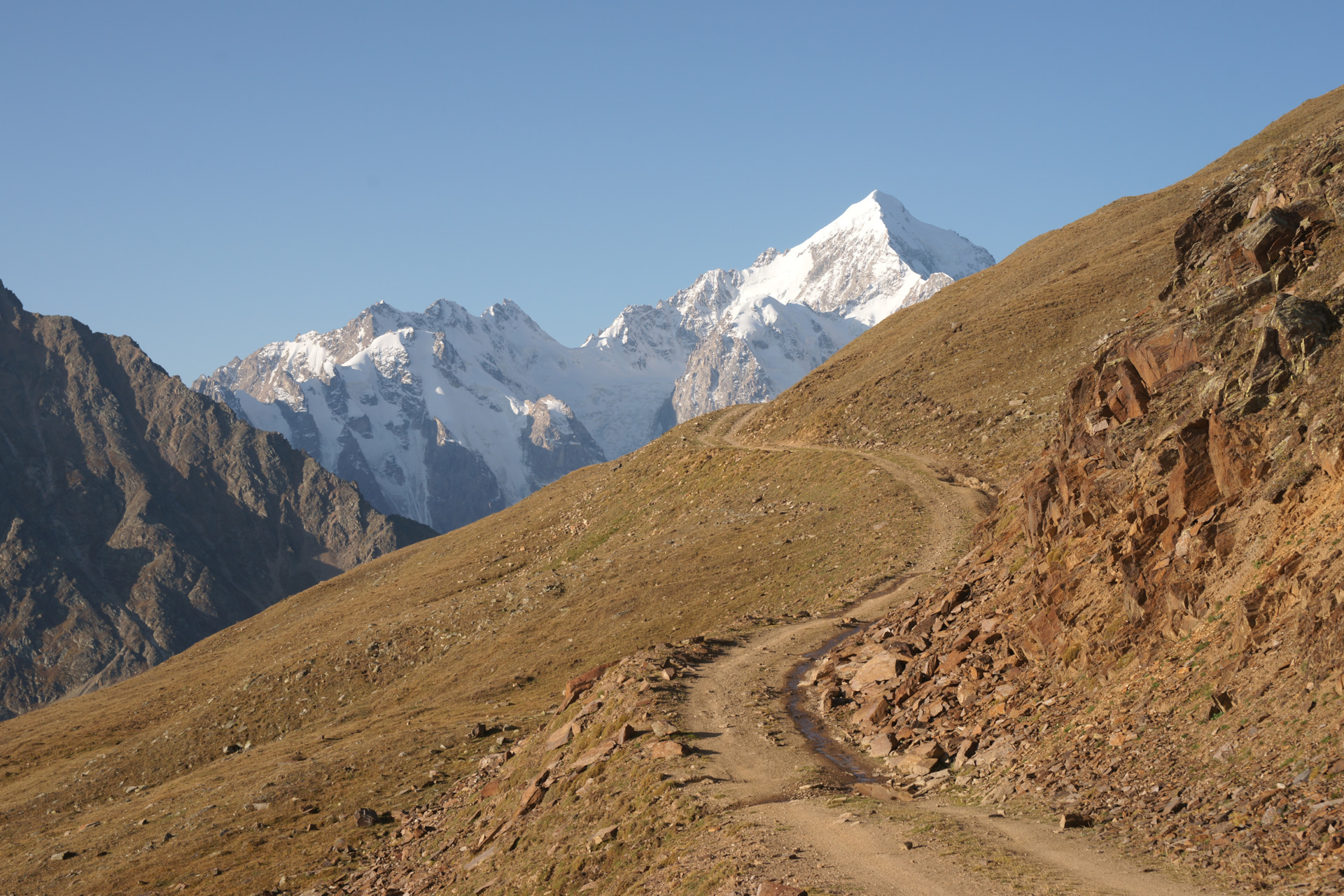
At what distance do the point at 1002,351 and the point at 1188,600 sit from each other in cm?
5846

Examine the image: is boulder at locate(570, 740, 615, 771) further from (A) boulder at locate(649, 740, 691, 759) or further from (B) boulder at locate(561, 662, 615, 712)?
(B) boulder at locate(561, 662, 615, 712)

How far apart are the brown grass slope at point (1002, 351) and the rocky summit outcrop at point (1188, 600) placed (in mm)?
31044

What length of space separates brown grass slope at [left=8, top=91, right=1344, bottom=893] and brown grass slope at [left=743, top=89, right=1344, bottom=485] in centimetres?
33

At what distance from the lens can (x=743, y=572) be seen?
5366 centimetres

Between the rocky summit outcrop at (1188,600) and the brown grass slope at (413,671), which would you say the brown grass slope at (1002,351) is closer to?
the brown grass slope at (413,671)

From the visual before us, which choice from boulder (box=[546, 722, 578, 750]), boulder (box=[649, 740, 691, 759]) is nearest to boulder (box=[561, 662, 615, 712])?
boulder (box=[546, 722, 578, 750])

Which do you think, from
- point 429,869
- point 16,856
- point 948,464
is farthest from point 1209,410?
point 16,856

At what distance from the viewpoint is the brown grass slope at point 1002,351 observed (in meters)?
65.8

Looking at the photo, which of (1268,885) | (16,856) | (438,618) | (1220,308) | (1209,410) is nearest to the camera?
(1268,885)

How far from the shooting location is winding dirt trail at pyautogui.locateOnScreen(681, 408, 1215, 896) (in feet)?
50.1

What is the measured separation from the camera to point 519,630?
57.7 meters

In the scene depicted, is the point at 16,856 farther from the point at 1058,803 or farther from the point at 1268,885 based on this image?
the point at 1268,885

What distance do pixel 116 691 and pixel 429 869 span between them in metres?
81.6

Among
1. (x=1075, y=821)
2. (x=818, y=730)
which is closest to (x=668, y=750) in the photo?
(x=818, y=730)
